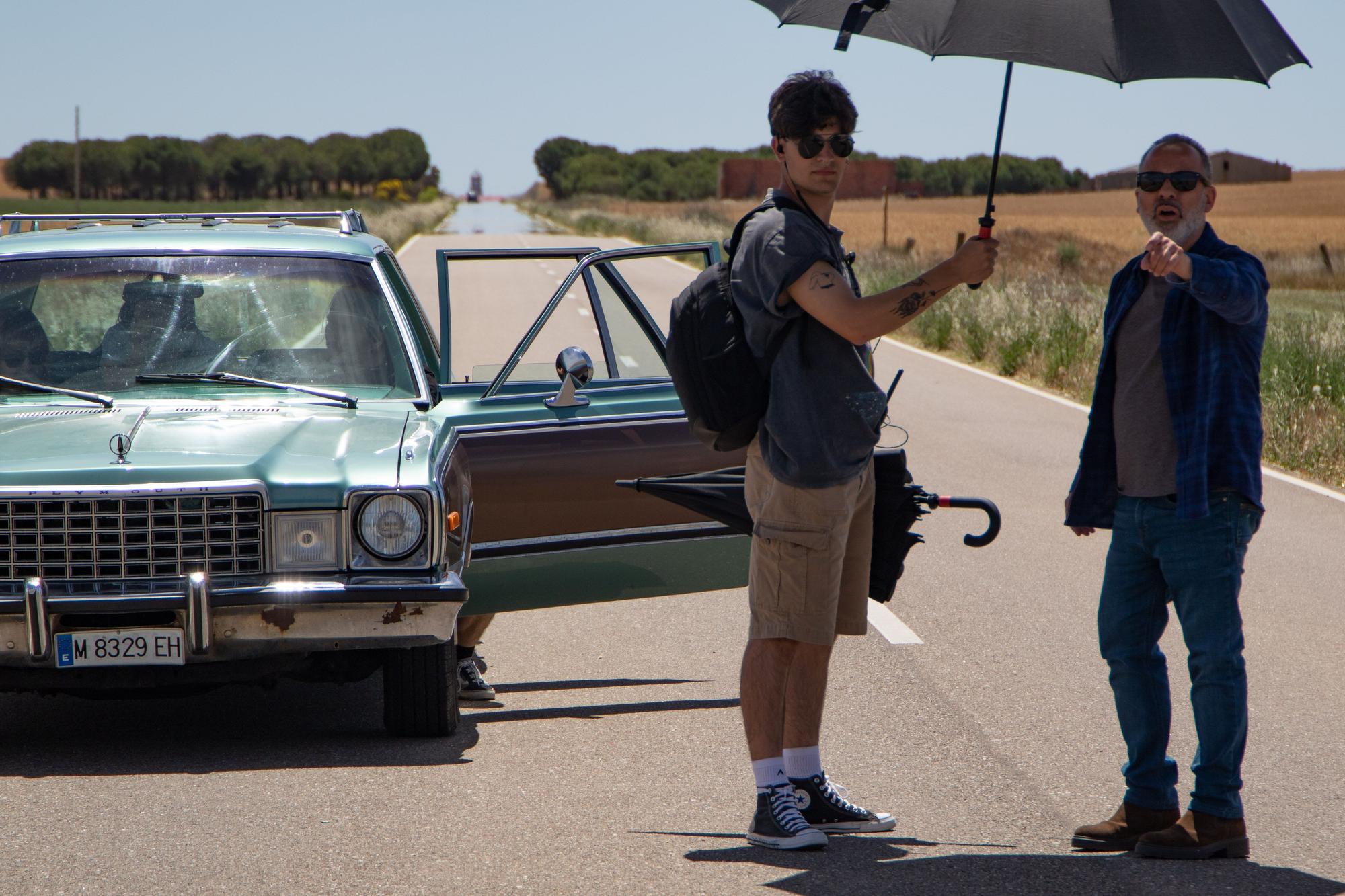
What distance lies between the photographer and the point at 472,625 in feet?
19.2

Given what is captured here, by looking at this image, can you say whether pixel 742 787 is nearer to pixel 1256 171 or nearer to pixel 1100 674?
pixel 1100 674

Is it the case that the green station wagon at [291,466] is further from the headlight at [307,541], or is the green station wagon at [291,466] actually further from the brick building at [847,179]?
the brick building at [847,179]

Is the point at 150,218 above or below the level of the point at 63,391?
above

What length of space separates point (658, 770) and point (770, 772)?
840mm

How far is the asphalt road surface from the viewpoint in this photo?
3998 mm

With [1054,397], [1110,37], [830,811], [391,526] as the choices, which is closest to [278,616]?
[391,526]

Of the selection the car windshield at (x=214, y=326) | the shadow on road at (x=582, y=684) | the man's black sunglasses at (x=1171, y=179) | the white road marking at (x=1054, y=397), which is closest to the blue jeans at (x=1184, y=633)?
the man's black sunglasses at (x=1171, y=179)

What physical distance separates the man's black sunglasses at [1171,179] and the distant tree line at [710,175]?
564 feet

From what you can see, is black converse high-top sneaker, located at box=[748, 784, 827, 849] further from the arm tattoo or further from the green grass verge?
the green grass verge

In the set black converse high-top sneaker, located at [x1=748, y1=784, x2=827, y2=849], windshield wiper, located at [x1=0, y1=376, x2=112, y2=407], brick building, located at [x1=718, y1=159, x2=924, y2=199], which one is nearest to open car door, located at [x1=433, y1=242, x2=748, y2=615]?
windshield wiper, located at [x1=0, y1=376, x2=112, y2=407]

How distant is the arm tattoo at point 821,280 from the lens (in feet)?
12.4

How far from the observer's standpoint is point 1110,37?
14.1 feet

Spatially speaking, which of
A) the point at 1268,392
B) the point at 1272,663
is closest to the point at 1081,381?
the point at 1268,392

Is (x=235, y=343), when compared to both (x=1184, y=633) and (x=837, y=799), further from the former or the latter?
(x=1184, y=633)
